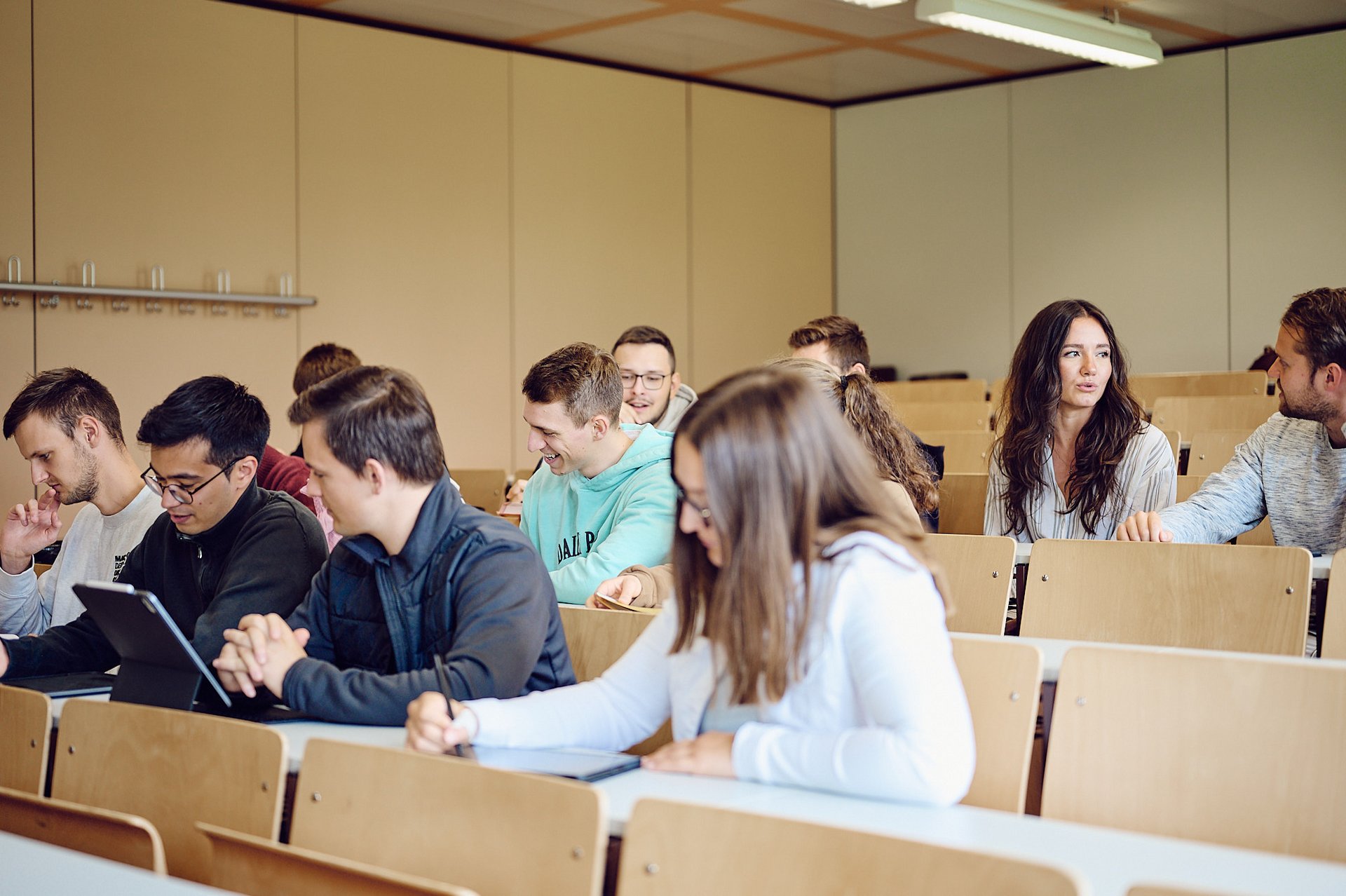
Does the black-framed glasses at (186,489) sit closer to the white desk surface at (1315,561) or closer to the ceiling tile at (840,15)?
the white desk surface at (1315,561)

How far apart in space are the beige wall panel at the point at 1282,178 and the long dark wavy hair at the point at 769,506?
6662mm

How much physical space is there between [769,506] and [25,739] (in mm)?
1282

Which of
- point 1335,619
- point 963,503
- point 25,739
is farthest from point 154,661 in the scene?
point 963,503

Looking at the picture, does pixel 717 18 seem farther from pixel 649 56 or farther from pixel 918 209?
pixel 918 209

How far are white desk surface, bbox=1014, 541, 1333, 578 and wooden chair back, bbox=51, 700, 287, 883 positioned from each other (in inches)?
67.0

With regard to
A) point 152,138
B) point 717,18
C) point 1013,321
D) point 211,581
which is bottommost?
point 211,581

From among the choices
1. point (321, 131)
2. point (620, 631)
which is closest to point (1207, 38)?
point (321, 131)

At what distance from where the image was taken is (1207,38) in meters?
7.52

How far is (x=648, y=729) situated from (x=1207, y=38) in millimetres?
7001

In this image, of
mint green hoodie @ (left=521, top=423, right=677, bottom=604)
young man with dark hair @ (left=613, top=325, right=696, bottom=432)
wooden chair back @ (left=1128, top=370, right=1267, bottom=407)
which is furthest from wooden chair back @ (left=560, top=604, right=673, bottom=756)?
wooden chair back @ (left=1128, top=370, right=1267, bottom=407)

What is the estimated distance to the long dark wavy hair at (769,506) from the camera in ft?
5.12

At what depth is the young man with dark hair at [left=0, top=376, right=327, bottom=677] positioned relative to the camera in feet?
7.91

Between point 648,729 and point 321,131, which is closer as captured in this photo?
A: point 648,729

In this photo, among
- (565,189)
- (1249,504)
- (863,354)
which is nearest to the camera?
(1249,504)
